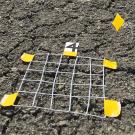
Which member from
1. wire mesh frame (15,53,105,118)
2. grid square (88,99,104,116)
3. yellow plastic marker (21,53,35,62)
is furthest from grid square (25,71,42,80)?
grid square (88,99,104,116)

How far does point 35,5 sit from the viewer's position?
3619 mm

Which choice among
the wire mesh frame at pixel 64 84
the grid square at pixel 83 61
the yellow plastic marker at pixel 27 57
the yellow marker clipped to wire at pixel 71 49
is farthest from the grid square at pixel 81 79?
the yellow plastic marker at pixel 27 57

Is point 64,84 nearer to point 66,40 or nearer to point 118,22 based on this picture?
point 66,40

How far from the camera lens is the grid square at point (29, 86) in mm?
2652

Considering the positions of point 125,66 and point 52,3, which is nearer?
point 125,66

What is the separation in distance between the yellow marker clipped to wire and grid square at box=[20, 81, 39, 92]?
42cm

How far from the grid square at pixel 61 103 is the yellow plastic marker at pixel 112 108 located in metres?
0.27

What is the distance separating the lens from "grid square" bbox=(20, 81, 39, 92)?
265 cm

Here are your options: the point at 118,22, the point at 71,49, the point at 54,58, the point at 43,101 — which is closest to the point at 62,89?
the point at 43,101

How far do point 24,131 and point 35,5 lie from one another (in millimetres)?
1657

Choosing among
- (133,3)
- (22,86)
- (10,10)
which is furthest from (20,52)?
(133,3)

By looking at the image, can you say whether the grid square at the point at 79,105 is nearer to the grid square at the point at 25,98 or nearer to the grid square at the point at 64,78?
the grid square at the point at 64,78

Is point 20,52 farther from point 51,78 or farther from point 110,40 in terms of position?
point 110,40

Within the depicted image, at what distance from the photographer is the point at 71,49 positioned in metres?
3.00
